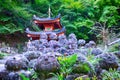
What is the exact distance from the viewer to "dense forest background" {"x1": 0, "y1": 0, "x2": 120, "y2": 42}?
65.0 ft

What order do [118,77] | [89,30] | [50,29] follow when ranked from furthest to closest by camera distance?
[89,30], [50,29], [118,77]

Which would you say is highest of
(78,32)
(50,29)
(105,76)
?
(105,76)

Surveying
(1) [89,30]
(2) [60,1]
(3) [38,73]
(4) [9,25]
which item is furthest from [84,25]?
(3) [38,73]

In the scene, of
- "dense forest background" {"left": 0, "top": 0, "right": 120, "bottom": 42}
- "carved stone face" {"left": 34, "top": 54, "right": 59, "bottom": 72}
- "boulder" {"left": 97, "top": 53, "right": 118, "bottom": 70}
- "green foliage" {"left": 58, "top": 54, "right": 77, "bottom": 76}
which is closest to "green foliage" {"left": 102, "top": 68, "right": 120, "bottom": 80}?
"boulder" {"left": 97, "top": 53, "right": 118, "bottom": 70}

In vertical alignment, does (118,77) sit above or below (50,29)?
above

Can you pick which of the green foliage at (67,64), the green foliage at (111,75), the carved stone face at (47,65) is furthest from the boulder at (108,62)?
the carved stone face at (47,65)

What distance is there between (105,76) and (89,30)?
16367 mm

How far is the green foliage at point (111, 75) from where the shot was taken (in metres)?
4.98

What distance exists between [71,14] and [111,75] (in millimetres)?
17645

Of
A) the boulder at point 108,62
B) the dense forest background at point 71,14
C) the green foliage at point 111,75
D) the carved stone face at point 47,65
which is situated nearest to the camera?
the green foliage at point 111,75

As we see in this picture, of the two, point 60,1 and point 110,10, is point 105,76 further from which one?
point 60,1

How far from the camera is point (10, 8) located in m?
20.1

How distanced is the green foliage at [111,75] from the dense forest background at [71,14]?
13119mm

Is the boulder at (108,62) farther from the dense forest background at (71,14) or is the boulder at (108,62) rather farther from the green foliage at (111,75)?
the dense forest background at (71,14)
